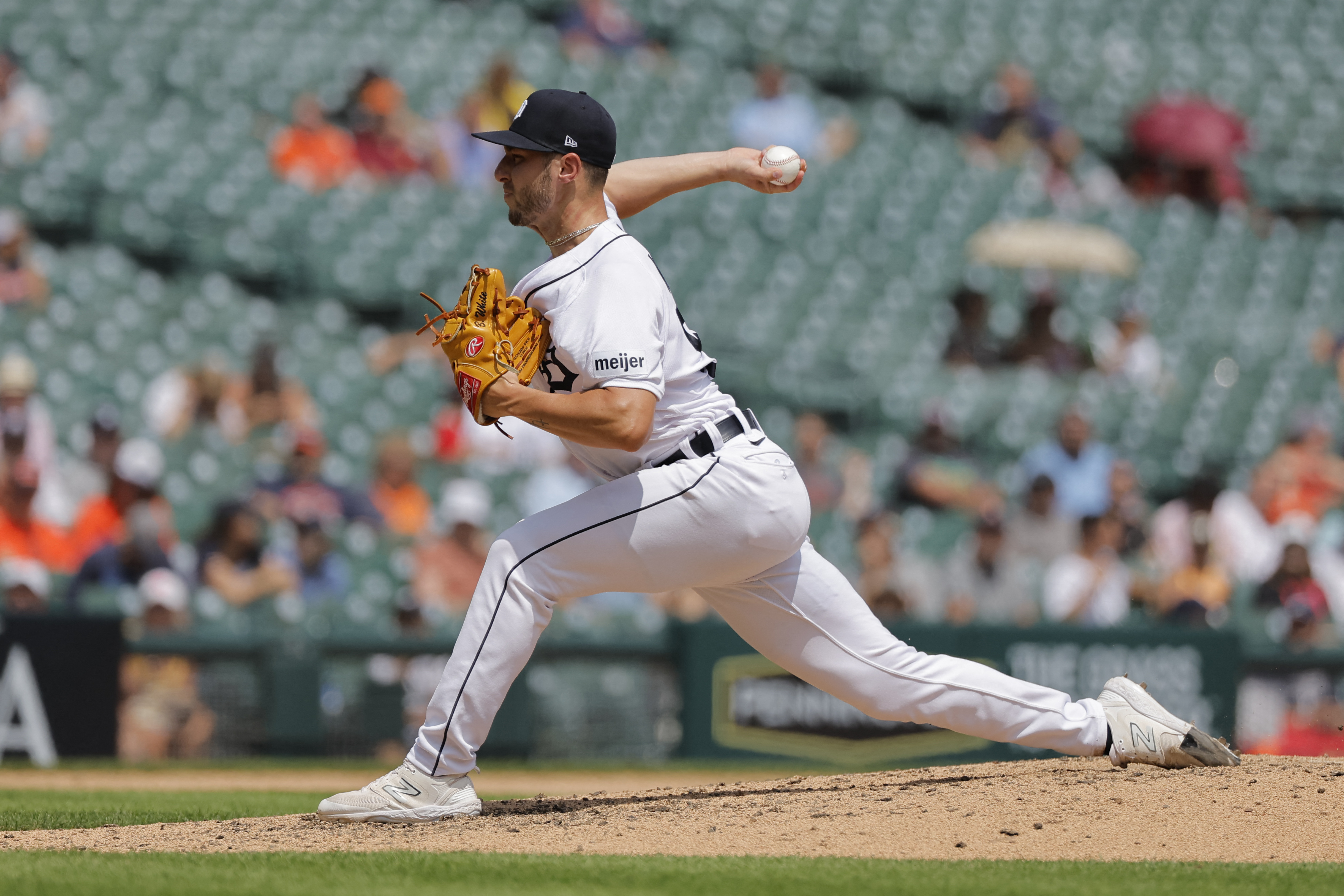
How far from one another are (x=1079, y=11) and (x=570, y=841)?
14895 millimetres

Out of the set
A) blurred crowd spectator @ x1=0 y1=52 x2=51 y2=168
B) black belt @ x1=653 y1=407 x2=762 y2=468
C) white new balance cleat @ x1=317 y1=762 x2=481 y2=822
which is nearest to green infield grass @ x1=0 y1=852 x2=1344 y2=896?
white new balance cleat @ x1=317 y1=762 x2=481 y2=822

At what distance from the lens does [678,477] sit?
4.12 m

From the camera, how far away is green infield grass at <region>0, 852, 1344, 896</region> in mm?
3324

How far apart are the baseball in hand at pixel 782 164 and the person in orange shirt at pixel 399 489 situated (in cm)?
483

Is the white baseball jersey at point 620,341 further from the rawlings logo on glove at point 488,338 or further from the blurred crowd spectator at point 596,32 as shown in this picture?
the blurred crowd spectator at point 596,32

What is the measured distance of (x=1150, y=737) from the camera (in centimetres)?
464

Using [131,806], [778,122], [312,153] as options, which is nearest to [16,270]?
[312,153]

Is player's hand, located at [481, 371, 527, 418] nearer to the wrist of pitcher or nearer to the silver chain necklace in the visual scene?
the wrist of pitcher

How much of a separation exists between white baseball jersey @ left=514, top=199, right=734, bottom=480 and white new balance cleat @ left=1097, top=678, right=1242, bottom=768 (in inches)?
56.4

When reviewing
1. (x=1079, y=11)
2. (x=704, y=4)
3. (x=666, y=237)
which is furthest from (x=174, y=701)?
(x=1079, y=11)

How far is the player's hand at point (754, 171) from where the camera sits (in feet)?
14.7

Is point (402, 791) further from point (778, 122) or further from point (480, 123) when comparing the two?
point (778, 122)

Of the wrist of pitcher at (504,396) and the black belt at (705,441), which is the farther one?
the black belt at (705,441)

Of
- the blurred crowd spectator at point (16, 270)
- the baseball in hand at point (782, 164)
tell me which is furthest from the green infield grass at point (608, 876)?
the blurred crowd spectator at point (16, 270)
